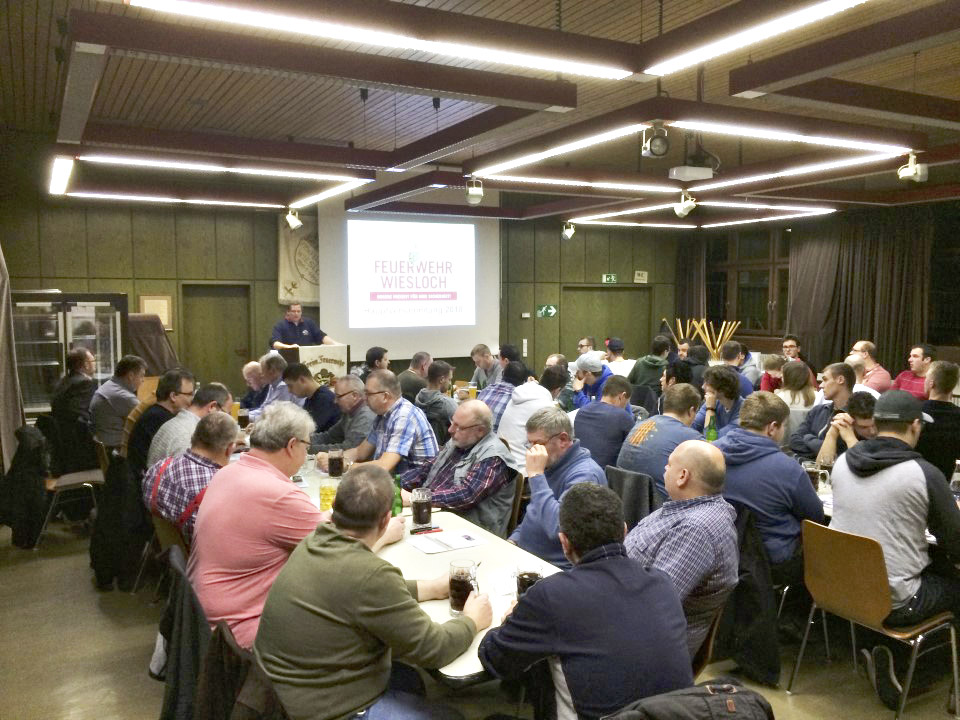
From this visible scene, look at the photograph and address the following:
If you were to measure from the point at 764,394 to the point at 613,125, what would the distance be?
204cm

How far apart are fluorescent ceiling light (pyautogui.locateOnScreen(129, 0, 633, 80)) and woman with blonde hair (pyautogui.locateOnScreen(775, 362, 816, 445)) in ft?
9.98

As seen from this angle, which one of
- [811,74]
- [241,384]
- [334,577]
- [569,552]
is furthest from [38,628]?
[241,384]

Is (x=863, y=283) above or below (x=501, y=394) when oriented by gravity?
above

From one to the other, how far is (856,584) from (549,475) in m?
1.43

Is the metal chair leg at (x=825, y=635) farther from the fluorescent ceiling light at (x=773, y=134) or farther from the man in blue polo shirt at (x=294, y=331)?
the man in blue polo shirt at (x=294, y=331)

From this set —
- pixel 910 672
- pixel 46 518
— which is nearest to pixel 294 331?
pixel 46 518

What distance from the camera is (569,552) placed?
2.14 metres

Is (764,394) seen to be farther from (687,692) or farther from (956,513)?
(687,692)

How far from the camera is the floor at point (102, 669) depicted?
3.40 m

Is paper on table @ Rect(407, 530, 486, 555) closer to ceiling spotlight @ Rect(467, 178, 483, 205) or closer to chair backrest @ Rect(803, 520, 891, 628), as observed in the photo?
chair backrest @ Rect(803, 520, 891, 628)

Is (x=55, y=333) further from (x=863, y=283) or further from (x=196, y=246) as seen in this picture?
(x=863, y=283)

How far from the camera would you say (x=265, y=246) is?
10102mm

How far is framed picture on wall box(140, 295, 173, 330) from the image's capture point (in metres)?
9.43

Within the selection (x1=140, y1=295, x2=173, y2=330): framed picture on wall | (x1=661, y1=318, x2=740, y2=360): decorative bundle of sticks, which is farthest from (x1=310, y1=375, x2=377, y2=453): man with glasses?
(x1=661, y1=318, x2=740, y2=360): decorative bundle of sticks
